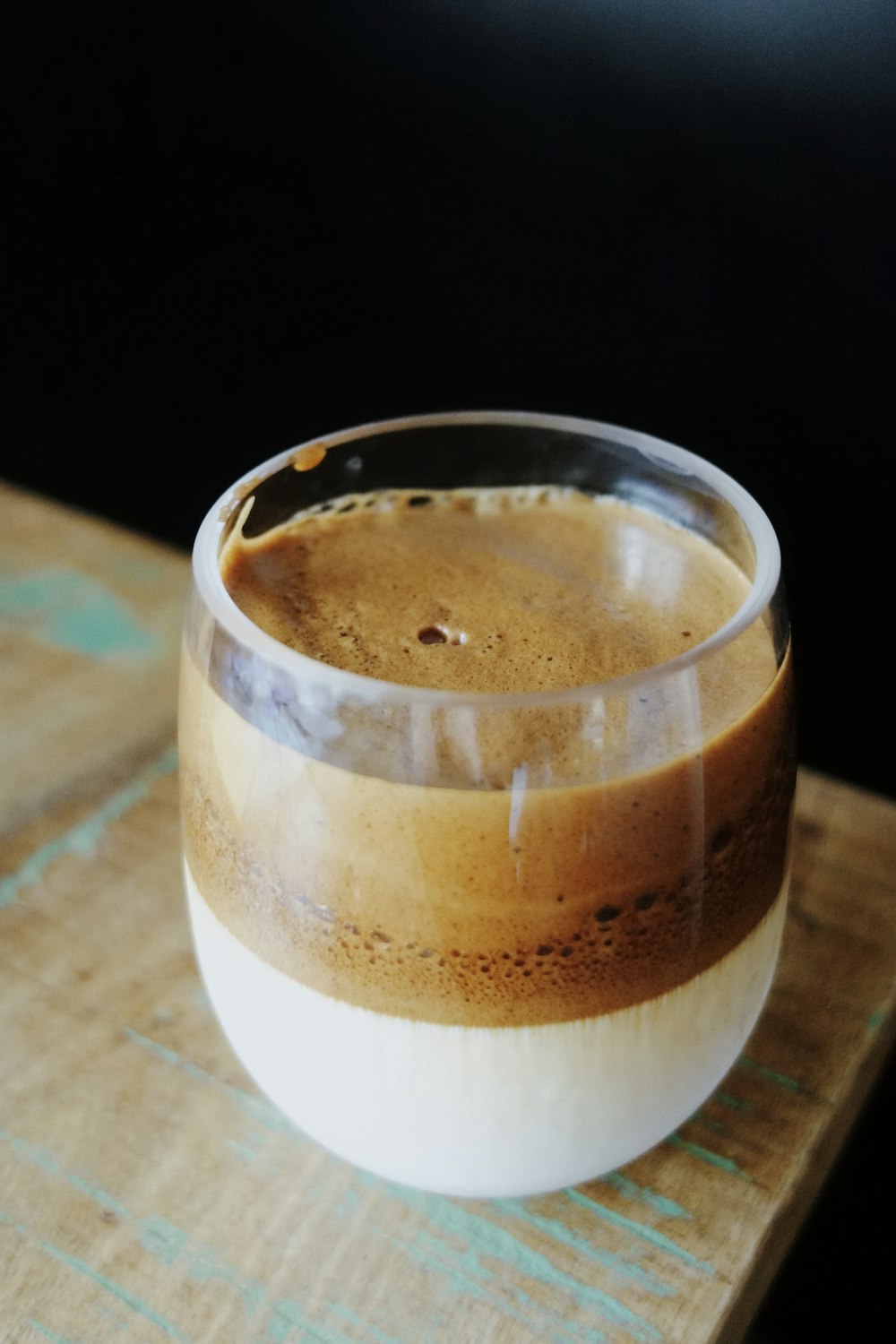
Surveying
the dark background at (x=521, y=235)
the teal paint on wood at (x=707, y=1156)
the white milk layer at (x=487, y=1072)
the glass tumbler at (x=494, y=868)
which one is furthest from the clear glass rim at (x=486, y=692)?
the dark background at (x=521, y=235)

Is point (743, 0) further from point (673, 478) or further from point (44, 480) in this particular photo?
point (44, 480)

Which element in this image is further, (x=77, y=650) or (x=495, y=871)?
(x=77, y=650)

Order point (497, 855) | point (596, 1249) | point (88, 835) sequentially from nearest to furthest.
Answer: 1. point (497, 855)
2. point (596, 1249)
3. point (88, 835)

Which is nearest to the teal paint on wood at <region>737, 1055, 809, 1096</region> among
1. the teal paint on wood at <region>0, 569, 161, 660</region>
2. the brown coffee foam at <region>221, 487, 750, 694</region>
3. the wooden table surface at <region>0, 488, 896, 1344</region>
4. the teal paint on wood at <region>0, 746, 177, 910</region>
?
the wooden table surface at <region>0, 488, 896, 1344</region>

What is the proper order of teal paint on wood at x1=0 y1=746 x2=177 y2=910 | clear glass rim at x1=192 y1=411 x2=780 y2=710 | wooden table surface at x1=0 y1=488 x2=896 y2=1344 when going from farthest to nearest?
teal paint on wood at x1=0 y1=746 x2=177 y2=910, wooden table surface at x1=0 y1=488 x2=896 y2=1344, clear glass rim at x1=192 y1=411 x2=780 y2=710

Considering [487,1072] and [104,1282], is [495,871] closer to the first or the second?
[487,1072]

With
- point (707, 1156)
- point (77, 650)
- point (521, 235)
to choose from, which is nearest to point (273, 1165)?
point (707, 1156)

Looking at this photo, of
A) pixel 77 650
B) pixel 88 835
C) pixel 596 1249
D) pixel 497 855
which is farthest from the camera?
pixel 77 650

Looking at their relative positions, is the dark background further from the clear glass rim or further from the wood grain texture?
the clear glass rim

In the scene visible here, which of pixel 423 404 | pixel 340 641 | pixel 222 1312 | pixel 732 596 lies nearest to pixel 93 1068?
pixel 222 1312
